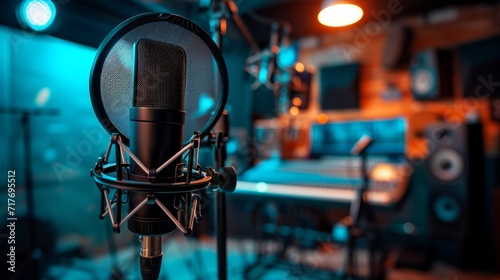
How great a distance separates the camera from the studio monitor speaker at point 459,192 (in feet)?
7.68

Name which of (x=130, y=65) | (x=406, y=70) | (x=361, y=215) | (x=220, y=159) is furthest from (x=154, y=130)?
(x=406, y=70)

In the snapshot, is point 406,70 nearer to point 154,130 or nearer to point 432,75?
point 432,75

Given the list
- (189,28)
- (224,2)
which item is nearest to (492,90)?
(224,2)

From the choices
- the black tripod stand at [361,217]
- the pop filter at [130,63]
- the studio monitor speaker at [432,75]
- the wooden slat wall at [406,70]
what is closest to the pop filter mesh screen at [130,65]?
the pop filter at [130,63]

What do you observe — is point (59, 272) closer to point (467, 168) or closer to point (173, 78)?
point (173, 78)

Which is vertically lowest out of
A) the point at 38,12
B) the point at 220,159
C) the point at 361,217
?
the point at 361,217

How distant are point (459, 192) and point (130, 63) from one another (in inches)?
103

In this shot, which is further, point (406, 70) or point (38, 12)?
point (406, 70)

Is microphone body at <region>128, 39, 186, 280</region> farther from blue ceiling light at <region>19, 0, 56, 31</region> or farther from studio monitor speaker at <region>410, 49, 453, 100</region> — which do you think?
studio monitor speaker at <region>410, 49, 453, 100</region>

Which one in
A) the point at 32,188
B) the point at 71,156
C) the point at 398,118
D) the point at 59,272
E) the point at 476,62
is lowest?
the point at 59,272

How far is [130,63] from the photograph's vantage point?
49 cm

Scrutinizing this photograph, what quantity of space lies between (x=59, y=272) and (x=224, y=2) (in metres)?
1.85

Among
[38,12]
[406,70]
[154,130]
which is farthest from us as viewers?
[406,70]

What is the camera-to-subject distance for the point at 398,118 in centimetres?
302
